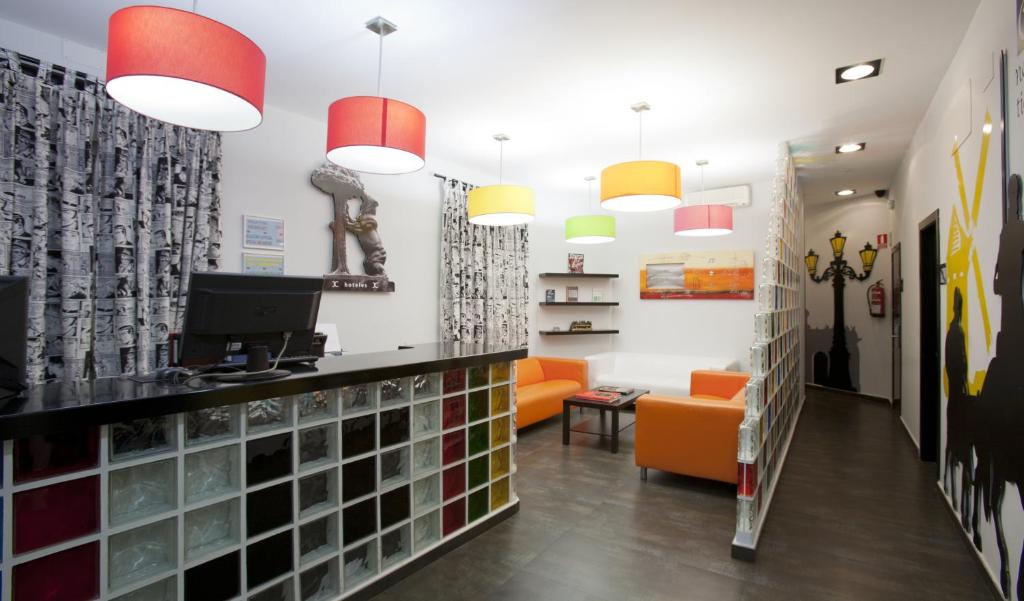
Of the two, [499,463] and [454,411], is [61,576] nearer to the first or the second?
[454,411]

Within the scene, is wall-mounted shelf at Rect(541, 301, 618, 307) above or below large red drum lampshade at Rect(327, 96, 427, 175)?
below

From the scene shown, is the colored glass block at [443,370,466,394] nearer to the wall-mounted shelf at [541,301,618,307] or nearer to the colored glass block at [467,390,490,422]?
the colored glass block at [467,390,490,422]

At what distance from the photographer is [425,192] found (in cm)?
541

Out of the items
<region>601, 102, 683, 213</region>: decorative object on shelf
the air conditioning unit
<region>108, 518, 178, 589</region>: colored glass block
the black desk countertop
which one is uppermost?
the air conditioning unit

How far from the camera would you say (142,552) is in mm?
1738

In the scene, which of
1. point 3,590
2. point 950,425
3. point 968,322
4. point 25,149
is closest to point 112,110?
point 25,149

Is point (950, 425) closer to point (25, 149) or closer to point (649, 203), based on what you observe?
point (649, 203)

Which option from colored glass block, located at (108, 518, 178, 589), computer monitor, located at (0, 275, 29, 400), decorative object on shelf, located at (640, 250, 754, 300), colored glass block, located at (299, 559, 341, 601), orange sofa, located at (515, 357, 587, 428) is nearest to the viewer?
computer monitor, located at (0, 275, 29, 400)

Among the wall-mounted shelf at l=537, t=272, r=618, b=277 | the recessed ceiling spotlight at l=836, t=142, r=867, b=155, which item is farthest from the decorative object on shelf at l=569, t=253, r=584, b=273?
the recessed ceiling spotlight at l=836, t=142, r=867, b=155

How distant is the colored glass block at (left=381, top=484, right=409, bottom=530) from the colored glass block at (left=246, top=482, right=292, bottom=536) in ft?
1.65

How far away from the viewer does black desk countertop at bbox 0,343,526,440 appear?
144cm

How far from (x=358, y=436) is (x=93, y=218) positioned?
2.35 m

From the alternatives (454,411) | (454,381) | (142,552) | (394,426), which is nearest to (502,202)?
(454,381)

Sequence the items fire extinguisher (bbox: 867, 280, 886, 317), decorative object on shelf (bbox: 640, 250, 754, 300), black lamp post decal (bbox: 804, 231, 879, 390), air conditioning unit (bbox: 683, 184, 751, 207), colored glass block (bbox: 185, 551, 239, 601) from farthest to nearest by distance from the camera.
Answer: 1. black lamp post decal (bbox: 804, 231, 879, 390)
2. fire extinguisher (bbox: 867, 280, 886, 317)
3. decorative object on shelf (bbox: 640, 250, 754, 300)
4. air conditioning unit (bbox: 683, 184, 751, 207)
5. colored glass block (bbox: 185, 551, 239, 601)
